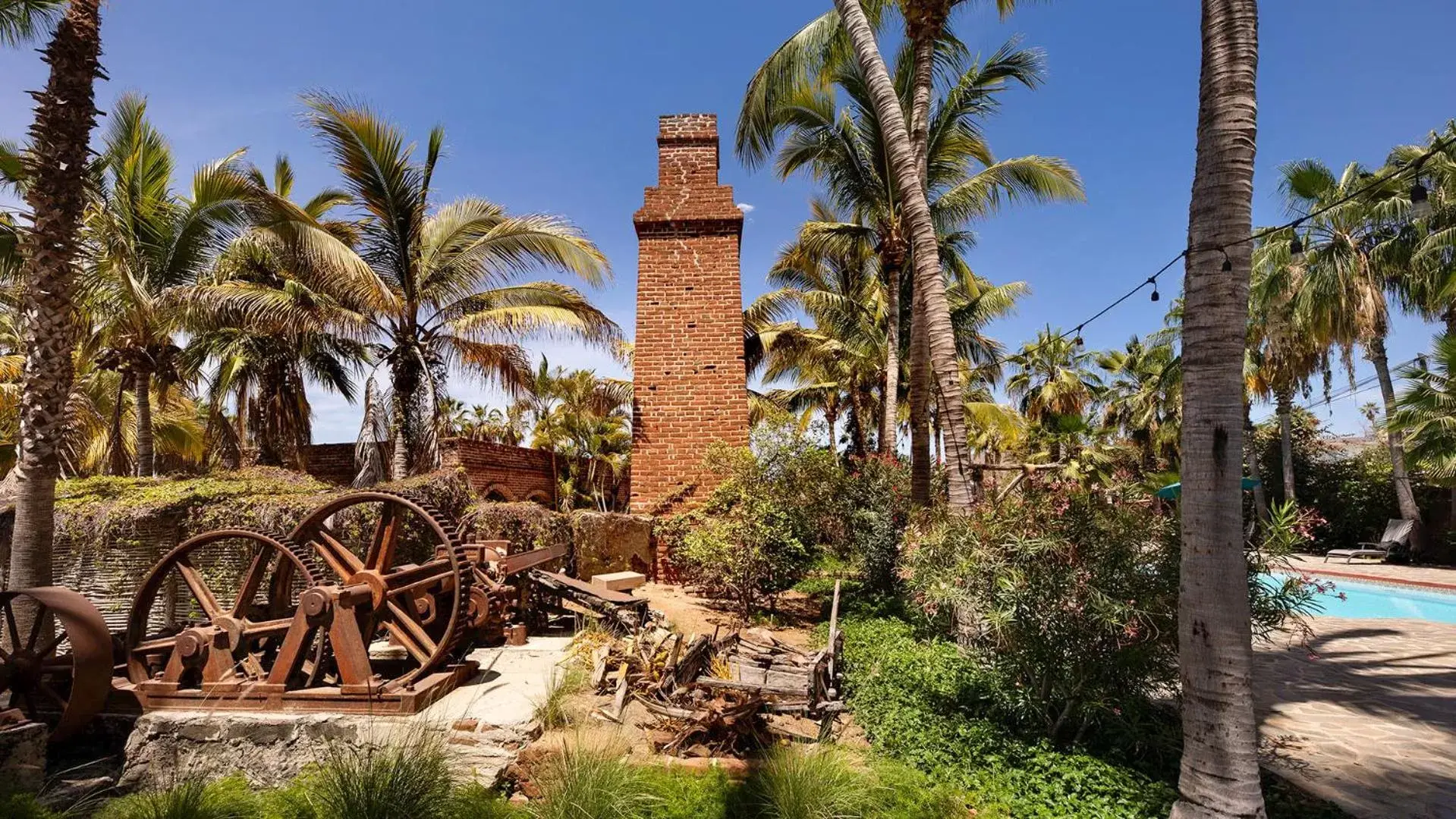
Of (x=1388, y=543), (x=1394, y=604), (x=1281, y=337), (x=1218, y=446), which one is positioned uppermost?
(x=1281, y=337)

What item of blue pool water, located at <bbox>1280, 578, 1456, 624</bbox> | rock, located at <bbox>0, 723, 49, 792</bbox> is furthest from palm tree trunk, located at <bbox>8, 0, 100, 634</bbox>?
blue pool water, located at <bbox>1280, 578, 1456, 624</bbox>

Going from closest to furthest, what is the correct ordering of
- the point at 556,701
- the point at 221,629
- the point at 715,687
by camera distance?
the point at 556,701 < the point at 221,629 < the point at 715,687

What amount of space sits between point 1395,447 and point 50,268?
27637 mm

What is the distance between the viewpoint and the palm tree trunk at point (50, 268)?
620 cm

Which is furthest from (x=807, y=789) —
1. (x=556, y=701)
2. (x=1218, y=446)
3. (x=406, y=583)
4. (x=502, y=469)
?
(x=502, y=469)

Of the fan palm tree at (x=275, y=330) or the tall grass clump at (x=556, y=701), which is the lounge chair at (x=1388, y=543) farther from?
the fan palm tree at (x=275, y=330)

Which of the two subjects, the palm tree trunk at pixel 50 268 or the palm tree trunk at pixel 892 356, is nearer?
the palm tree trunk at pixel 50 268

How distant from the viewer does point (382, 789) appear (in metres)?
3.79

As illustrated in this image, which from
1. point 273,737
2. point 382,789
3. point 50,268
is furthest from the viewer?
point 50,268

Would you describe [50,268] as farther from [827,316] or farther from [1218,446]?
[827,316]

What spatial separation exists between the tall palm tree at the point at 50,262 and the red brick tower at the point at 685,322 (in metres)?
6.70

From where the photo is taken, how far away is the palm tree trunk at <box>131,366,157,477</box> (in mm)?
10805

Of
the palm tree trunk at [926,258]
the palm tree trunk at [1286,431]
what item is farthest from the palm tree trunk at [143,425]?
the palm tree trunk at [1286,431]

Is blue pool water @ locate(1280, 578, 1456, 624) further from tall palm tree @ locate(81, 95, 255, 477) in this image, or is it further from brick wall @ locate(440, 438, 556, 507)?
tall palm tree @ locate(81, 95, 255, 477)
